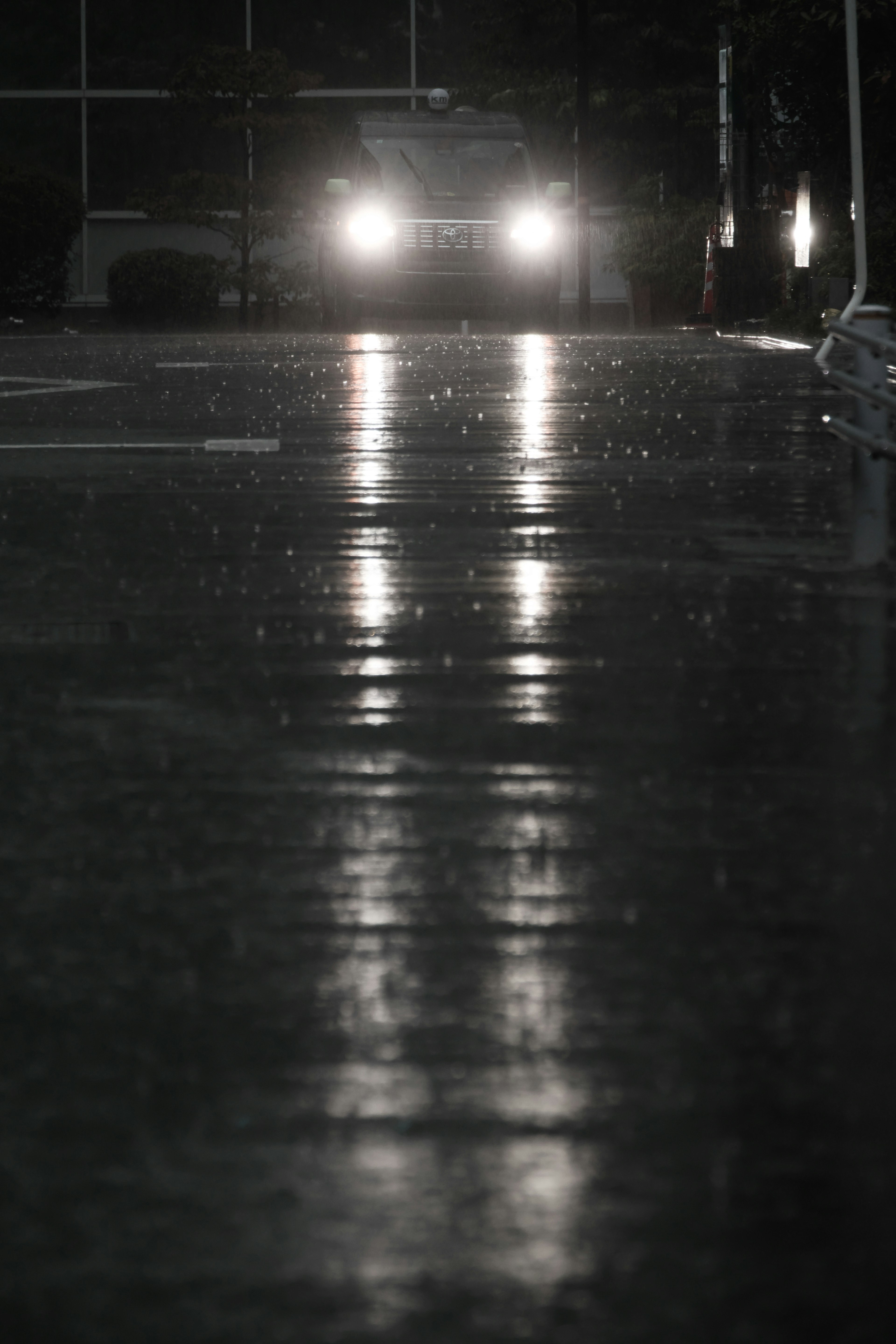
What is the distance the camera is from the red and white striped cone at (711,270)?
103ft

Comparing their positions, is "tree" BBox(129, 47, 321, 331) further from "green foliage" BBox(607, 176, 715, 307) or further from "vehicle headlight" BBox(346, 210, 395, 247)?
"vehicle headlight" BBox(346, 210, 395, 247)

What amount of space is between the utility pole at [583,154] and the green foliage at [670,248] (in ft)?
2.49

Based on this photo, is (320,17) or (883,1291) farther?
(320,17)

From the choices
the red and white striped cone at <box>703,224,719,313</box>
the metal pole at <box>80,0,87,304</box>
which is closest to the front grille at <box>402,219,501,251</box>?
the red and white striped cone at <box>703,224,719,313</box>

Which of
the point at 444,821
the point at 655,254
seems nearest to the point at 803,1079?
the point at 444,821

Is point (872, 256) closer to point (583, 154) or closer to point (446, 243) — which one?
point (446, 243)

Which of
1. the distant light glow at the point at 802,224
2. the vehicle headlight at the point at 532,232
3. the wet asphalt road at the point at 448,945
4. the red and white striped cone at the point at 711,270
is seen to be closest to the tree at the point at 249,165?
the red and white striped cone at the point at 711,270

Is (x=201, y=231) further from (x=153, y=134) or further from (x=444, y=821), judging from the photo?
(x=444, y=821)

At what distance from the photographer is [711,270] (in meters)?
31.6

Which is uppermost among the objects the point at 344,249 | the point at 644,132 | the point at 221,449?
the point at 644,132

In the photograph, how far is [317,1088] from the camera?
88.9 inches

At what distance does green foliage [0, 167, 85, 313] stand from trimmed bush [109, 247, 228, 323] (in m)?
1.13

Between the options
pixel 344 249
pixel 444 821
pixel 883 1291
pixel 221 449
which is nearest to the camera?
pixel 883 1291

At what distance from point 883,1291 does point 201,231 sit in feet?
139
